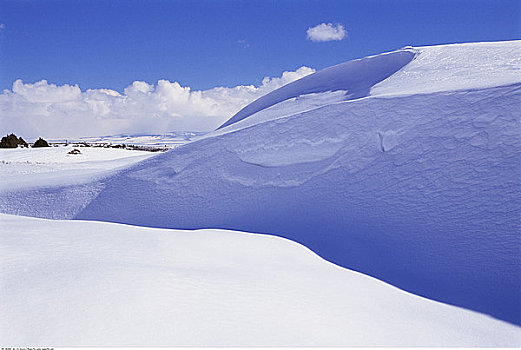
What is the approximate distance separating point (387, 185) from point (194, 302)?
118 inches

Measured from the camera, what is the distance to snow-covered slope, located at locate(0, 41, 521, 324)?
3.62 m

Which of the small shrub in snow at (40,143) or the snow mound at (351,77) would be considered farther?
the small shrub in snow at (40,143)

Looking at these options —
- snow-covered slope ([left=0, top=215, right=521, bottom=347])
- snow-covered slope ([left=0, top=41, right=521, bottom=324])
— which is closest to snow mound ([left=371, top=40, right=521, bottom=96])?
snow-covered slope ([left=0, top=41, right=521, bottom=324])

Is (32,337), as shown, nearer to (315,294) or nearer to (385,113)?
(315,294)

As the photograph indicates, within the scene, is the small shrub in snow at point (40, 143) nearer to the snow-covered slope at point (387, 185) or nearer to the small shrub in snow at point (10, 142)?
the small shrub in snow at point (10, 142)

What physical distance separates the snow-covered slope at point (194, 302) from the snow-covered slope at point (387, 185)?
0.54 m

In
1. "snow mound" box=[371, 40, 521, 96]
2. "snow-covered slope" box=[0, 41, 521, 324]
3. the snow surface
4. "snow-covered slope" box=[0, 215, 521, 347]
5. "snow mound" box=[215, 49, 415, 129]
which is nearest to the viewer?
"snow-covered slope" box=[0, 215, 521, 347]

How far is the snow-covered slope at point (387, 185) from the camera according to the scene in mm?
3623

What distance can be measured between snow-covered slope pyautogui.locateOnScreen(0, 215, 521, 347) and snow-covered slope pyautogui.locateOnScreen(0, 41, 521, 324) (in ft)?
1.77

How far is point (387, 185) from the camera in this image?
4.57m

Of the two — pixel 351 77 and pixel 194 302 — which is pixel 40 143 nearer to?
pixel 351 77

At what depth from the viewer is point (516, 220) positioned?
359 centimetres

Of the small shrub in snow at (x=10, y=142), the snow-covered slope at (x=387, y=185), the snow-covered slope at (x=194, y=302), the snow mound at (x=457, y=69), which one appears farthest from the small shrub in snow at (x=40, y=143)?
the snow mound at (x=457, y=69)

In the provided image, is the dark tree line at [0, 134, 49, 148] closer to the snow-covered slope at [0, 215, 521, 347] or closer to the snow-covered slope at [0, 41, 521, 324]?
the snow-covered slope at [0, 41, 521, 324]
